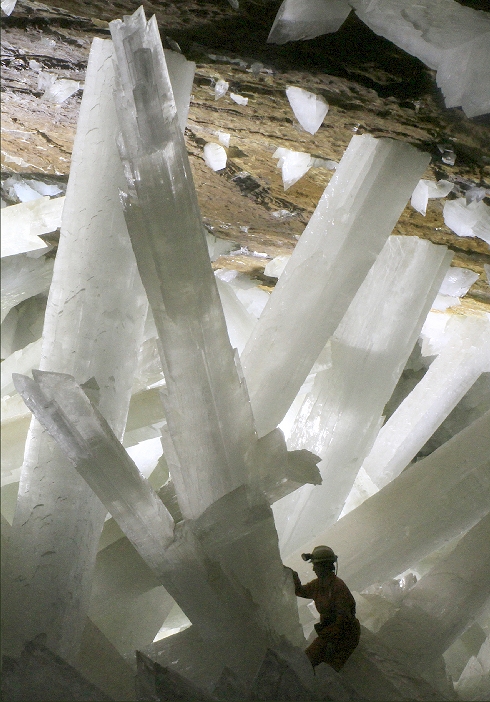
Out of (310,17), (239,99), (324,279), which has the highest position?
(310,17)

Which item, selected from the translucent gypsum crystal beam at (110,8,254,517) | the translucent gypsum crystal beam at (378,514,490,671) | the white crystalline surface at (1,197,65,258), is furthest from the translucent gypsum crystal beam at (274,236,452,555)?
the white crystalline surface at (1,197,65,258)

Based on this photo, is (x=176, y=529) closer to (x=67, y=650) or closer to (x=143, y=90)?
(x=67, y=650)

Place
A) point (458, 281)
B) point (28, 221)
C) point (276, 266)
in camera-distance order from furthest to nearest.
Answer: point (276, 266), point (28, 221), point (458, 281)

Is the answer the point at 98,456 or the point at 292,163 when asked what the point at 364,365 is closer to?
the point at 292,163

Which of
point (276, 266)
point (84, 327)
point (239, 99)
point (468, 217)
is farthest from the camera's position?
point (276, 266)

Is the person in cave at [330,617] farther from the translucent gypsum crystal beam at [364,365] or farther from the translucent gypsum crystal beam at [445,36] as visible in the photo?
the translucent gypsum crystal beam at [445,36]

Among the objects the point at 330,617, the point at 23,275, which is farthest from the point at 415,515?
the point at 23,275

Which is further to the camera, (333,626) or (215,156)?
(215,156)
